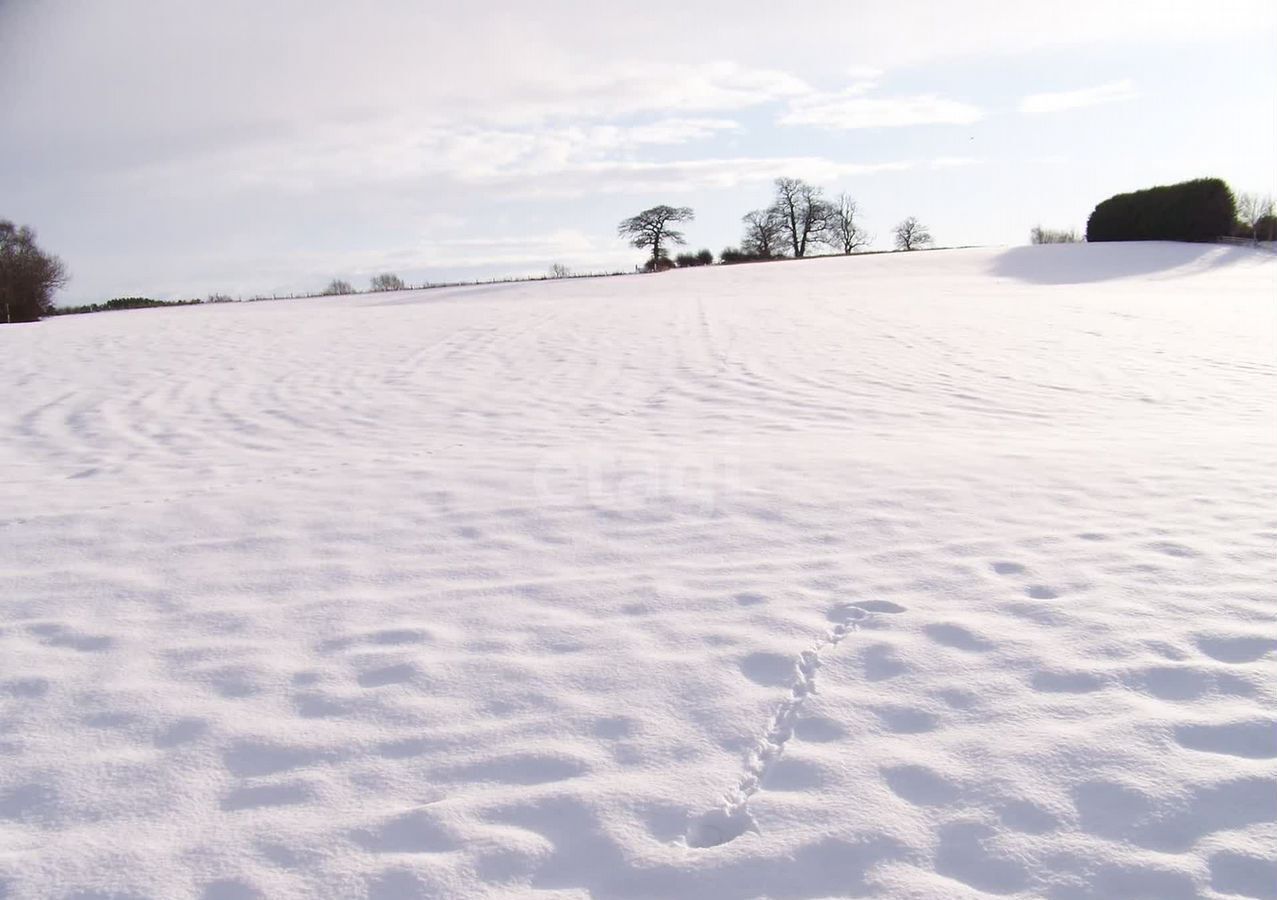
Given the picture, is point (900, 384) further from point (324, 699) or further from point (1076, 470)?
point (324, 699)

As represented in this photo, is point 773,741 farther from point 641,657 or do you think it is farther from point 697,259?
point 697,259

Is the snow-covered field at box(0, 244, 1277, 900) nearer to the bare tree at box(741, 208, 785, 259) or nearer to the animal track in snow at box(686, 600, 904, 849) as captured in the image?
the animal track in snow at box(686, 600, 904, 849)

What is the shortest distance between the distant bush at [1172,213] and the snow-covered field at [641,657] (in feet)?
98.4

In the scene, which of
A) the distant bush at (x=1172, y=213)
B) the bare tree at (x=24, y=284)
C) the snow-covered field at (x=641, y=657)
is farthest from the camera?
the distant bush at (x=1172, y=213)

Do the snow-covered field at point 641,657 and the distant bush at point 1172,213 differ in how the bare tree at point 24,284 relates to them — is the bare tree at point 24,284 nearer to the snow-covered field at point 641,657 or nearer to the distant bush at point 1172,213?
the snow-covered field at point 641,657

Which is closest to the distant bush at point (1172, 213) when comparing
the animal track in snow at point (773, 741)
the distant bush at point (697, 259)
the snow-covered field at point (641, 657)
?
the distant bush at point (697, 259)

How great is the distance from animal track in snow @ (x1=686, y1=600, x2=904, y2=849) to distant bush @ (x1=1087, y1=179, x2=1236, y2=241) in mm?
35884

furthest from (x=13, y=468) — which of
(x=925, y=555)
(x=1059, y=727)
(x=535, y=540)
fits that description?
(x=1059, y=727)

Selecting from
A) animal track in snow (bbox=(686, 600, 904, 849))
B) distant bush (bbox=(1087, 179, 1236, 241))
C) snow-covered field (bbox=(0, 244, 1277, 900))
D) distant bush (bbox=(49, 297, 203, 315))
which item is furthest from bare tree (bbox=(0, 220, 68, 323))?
distant bush (bbox=(1087, 179, 1236, 241))

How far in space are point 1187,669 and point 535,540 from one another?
278 centimetres

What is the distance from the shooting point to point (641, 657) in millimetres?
3096

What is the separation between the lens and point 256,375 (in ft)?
32.7

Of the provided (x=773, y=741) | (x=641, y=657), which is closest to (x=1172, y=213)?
(x=641, y=657)

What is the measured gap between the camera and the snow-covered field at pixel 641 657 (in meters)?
2.17
